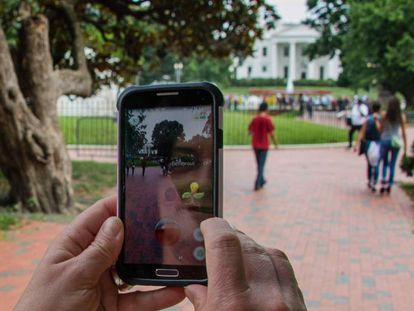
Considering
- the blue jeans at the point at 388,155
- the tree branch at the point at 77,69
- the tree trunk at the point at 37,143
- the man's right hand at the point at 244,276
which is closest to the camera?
the man's right hand at the point at 244,276

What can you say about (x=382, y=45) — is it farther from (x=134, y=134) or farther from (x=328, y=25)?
→ (x=134, y=134)

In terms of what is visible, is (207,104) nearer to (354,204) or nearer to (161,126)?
(161,126)

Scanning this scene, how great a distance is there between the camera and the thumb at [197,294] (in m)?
1.38

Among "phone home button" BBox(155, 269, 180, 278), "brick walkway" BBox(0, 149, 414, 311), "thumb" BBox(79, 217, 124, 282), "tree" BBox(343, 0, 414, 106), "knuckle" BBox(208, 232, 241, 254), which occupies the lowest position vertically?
"brick walkway" BBox(0, 149, 414, 311)

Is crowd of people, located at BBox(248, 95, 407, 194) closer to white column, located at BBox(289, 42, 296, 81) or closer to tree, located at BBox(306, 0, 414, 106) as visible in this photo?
tree, located at BBox(306, 0, 414, 106)

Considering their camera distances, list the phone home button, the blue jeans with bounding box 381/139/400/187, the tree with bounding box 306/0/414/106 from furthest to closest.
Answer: the tree with bounding box 306/0/414/106 → the blue jeans with bounding box 381/139/400/187 → the phone home button

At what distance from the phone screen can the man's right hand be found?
349mm

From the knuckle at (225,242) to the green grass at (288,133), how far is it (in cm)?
1926

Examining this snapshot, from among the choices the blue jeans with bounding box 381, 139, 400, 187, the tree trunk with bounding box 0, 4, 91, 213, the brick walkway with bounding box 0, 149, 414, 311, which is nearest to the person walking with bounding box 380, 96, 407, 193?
the blue jeans with bounding box 381, 139, 400, 187

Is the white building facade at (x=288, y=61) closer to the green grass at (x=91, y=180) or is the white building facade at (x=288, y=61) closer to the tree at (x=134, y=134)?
the green grass at (x=91, y=180)

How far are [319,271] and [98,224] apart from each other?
13.7 feet

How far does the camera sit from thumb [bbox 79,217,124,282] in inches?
58.7

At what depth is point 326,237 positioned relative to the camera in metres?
6.89

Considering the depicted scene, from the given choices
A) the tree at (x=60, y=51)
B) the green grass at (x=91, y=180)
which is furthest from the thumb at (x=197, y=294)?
the green grass at (x=91, y=180)
